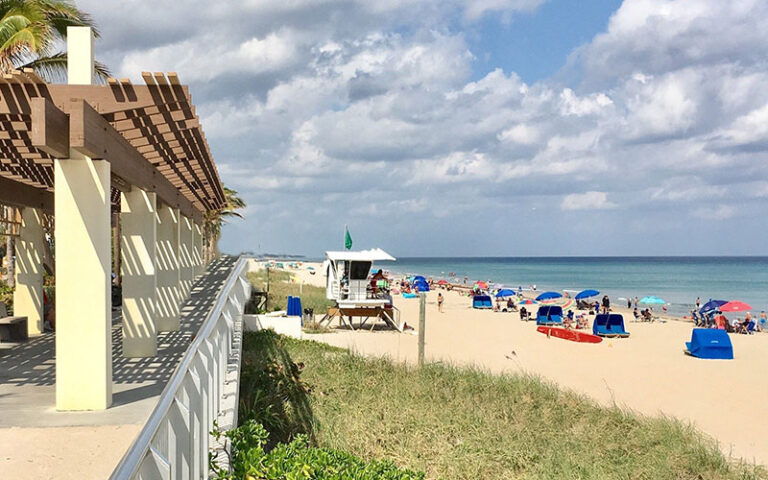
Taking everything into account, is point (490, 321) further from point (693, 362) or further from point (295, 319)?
point (295, 319)

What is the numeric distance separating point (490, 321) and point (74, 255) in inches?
1092

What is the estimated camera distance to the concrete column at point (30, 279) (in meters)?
12.0

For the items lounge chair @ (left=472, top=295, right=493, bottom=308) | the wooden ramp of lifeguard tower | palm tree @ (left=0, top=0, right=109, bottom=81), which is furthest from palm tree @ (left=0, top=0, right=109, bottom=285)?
lounge chair @ (left=472, top=295, right=493, bottom=308)

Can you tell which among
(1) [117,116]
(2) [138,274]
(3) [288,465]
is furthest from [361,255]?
(3) [288,465]

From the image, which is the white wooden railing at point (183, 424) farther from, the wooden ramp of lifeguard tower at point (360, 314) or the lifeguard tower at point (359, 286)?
the lifeguard tower at point (359, 286)

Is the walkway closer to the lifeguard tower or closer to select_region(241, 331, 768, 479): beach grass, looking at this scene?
select_region(241, 331, 768, 479): beach grass

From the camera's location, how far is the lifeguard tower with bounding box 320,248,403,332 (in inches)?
1007

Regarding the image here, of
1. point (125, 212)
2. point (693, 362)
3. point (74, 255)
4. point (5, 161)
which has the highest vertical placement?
point (5, 161)

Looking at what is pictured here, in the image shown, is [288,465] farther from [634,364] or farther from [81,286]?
[634,364]

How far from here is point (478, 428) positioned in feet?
28.2

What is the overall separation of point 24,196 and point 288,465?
9372 mm

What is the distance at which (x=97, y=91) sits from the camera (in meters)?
6.34

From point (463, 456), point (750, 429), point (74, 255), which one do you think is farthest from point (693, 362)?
point (74, 255)

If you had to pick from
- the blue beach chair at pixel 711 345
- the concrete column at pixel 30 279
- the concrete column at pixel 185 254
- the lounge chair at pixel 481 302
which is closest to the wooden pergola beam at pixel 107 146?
the concrete column at pixel 30 279
